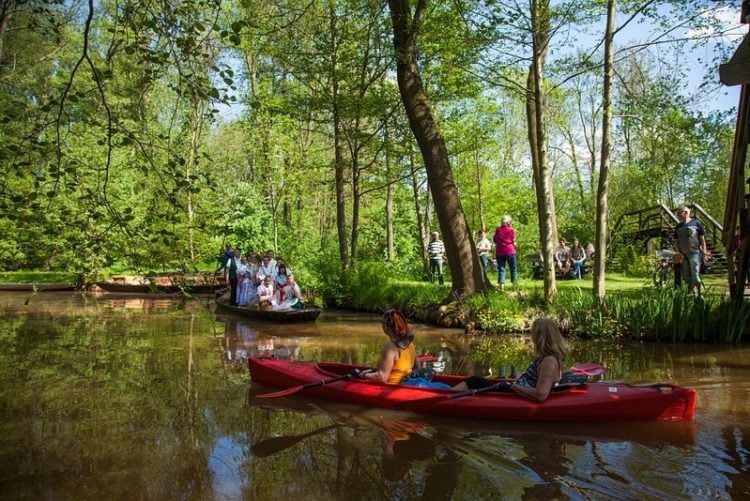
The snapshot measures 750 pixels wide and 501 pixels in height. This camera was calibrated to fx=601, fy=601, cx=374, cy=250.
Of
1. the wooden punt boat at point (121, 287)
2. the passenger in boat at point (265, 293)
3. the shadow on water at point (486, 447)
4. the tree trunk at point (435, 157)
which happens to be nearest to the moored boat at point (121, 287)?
the wooden punt boat at point (121, 287)

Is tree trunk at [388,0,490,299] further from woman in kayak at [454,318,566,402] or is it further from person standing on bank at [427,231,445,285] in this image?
woman in kayak at [454,318,566,402]

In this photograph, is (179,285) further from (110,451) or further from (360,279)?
(360,279)

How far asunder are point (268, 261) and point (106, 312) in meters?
5.02

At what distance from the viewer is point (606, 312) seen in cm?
1063

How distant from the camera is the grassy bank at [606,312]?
9.98 meters

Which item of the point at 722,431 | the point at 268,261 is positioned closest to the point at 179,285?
the point at 722,431

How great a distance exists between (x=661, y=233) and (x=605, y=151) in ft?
30.6

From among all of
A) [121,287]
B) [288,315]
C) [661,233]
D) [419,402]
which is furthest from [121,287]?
[419,402]

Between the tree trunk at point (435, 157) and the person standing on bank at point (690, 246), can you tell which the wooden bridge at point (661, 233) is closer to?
the person standing on bank at point (690, 246)

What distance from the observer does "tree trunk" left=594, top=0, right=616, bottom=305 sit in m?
10.4

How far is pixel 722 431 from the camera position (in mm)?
5496

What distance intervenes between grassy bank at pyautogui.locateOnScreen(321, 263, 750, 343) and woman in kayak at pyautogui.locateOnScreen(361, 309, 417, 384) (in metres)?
5.29

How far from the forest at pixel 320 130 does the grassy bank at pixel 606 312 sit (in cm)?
59

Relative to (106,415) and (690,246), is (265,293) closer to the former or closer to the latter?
(106,415)
